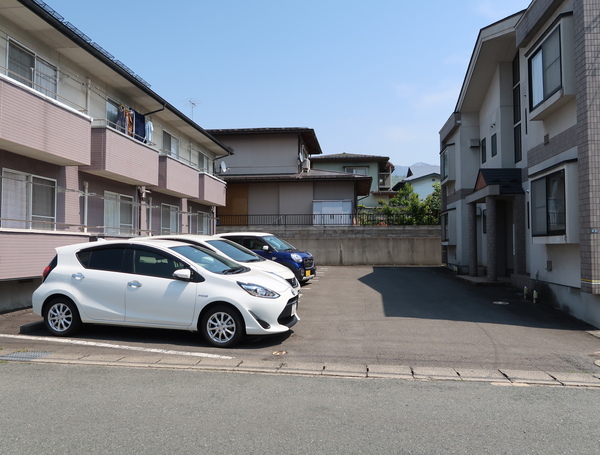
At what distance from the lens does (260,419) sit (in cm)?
439

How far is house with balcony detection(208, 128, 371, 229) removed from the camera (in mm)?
28219

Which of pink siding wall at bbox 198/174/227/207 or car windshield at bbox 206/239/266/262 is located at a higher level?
pink siding wall at bbox 198/174/227/207

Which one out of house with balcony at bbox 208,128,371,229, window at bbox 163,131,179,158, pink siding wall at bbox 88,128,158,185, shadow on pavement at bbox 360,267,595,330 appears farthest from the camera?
house with balcony at bbox 208,128,371,229

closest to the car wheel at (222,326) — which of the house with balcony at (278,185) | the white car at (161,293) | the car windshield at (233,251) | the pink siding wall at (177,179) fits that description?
the white car at (161,293)

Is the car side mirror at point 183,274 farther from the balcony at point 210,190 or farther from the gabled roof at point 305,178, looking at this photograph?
the gabled roof at point 305,178

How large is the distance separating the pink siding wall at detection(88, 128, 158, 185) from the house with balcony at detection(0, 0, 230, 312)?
0.03m

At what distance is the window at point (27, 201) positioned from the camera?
1014 centimetres

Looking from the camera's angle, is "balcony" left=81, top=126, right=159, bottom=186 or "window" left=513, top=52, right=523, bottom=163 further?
"window" left=513, top=52, right=523, bottom=163

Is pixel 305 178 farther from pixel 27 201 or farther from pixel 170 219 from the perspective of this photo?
pixel 27 201

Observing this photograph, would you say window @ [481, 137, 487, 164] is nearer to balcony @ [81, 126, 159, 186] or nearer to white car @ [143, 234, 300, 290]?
white car @ [143, 234, 300, 290]

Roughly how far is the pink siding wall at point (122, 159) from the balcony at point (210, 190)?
4919 mm

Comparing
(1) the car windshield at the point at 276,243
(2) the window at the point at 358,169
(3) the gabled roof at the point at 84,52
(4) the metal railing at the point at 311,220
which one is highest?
(2) the window at the point at 358,169

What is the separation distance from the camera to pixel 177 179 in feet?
57.5

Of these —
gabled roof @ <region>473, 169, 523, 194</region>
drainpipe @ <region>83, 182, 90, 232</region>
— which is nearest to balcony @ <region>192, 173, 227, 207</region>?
drainpipe @ <region>83, 182, 90, 232</region>
